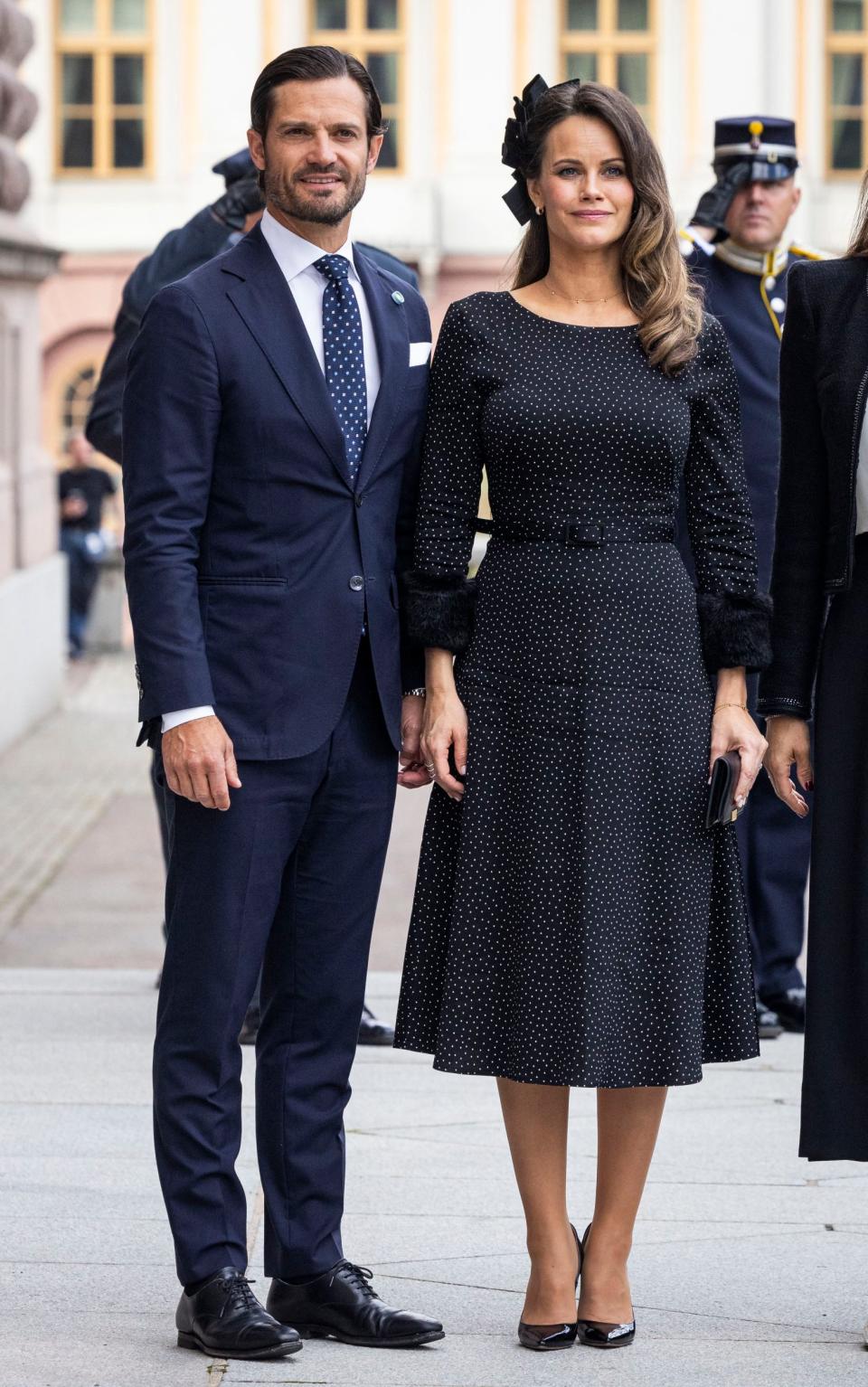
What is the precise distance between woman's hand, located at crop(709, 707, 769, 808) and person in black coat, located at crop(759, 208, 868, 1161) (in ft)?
A: 0.40

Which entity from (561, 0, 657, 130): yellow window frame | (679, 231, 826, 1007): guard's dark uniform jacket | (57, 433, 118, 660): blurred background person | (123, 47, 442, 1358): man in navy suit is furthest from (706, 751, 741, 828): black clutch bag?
(561, 0, 657, 130): yellow window frame

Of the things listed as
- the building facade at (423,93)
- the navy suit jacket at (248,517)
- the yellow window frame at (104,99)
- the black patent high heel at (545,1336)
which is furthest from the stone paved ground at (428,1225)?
the yellow window frame at (104,99)

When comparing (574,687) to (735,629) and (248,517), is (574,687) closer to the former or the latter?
(735,629)

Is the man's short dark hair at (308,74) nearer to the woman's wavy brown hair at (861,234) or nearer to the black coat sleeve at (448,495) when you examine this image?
the black coat sleeve at (448,495)

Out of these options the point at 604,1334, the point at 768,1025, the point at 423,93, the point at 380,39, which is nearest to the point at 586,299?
the point at 604,1334

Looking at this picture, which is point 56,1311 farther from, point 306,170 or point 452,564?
point 306,170

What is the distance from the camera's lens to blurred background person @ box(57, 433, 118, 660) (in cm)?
1928

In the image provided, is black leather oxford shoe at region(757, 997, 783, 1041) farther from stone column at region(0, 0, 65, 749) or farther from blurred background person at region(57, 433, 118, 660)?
blurred background person at region(57, 433, 118, 660)

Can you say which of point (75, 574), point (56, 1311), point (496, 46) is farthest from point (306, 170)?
point (496, 46)

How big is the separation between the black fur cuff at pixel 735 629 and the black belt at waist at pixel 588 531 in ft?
0.45

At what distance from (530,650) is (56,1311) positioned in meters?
1.35

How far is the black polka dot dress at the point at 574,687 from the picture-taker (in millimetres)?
3662

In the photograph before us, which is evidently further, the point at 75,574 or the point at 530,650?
the point at 75,574

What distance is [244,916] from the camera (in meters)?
3.70
